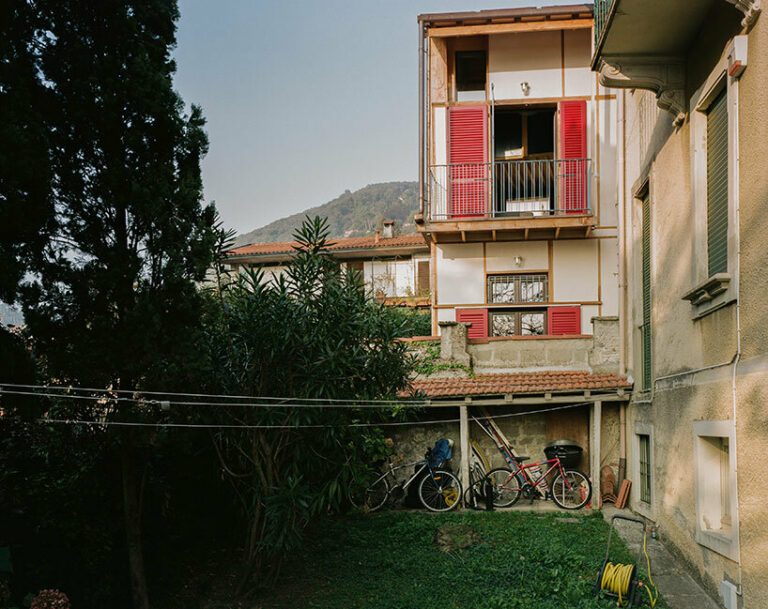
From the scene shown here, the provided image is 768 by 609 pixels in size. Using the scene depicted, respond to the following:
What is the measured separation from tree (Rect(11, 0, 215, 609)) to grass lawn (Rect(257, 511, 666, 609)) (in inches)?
103

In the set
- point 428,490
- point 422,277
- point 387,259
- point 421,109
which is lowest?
point 428,490

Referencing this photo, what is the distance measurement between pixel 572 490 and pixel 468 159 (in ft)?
24.7

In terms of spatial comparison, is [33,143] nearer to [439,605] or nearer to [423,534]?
[439,605]

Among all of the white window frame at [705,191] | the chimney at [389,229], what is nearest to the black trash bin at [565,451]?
the white window frame at [705,191]

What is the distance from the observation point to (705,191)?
8.09 m

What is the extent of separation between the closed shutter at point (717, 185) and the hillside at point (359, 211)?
2501 inches

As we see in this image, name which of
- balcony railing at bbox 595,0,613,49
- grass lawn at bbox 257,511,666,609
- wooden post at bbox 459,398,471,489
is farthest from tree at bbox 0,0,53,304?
wooden post at bbox 459,398,471,489

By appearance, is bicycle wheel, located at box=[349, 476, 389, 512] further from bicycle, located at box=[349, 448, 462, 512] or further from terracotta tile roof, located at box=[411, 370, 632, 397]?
terracotta tile roof, located at box=[411, 370, 632, 397]

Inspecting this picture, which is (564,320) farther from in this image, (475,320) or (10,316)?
(10,316)

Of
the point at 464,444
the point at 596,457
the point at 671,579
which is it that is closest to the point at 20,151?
the point at 671,579

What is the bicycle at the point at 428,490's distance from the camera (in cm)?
1361

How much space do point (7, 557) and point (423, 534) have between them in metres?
6.68

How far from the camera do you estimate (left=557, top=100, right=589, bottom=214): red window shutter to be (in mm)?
15875

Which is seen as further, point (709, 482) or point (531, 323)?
point (531, 323)
